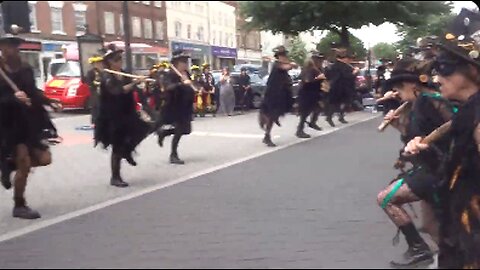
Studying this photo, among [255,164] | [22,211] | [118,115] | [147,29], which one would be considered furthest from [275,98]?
[22,211]

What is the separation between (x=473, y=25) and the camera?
4.16 metres

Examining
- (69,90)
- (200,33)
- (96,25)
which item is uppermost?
(96,25)

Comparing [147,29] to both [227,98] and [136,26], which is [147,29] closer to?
[136,26]

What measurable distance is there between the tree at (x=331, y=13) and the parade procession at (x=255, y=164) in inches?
0.5

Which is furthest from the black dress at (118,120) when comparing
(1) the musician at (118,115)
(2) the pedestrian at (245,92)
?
(2) the pedestrian at (245,92)

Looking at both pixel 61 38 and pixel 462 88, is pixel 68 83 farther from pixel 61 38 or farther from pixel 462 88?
pixel 462 88

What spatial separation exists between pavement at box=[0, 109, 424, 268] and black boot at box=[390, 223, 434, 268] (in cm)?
13

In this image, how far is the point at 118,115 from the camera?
7375 millimetres

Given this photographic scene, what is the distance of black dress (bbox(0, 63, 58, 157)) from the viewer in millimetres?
5883

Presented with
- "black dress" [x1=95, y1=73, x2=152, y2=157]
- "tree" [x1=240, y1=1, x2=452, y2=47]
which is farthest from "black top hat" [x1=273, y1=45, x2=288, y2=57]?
"tree" [x1=240, y1=1, x2=452, y2=47]

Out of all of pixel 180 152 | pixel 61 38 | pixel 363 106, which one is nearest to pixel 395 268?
pixel 180 152

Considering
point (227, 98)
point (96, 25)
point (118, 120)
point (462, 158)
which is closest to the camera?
point (462, 158)

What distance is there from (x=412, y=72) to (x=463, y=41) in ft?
2.78

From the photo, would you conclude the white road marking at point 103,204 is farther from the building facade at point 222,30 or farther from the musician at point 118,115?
the building facade at point 222,30
